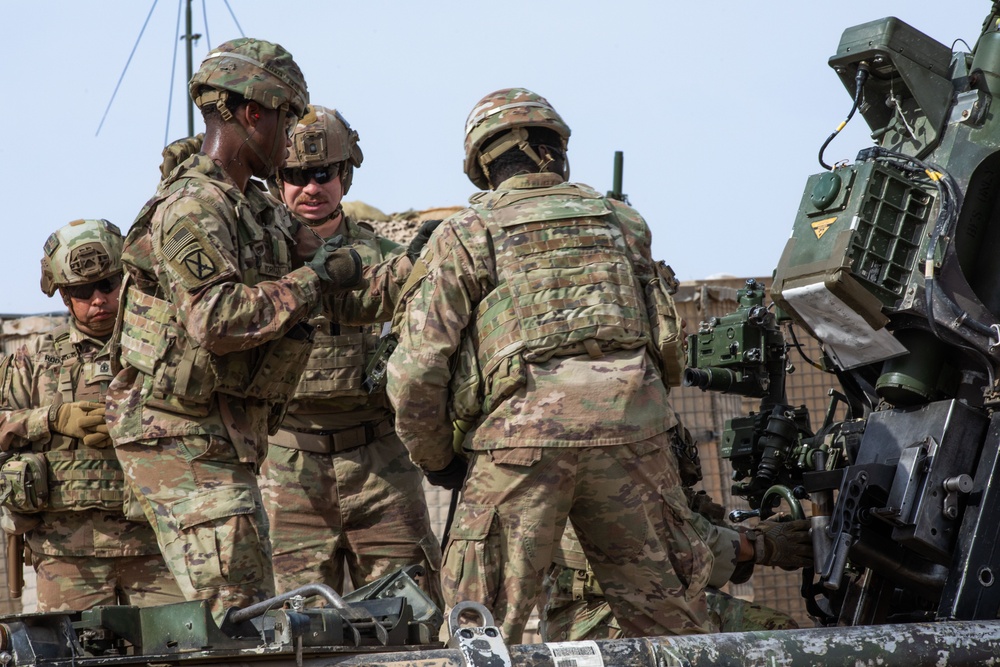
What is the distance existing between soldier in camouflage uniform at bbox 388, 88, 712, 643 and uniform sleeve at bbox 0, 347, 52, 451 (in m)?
2.21

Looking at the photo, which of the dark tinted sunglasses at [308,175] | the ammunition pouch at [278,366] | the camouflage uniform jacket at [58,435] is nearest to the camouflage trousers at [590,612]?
the ammunition pouch at [278,366]

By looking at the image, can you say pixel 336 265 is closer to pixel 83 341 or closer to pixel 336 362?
pixel 336 362

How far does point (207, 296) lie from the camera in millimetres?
4895

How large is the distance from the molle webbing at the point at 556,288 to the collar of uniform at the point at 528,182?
4.1 inches

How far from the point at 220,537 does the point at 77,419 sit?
6.31 ft

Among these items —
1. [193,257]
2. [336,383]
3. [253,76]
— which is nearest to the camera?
[193,257]

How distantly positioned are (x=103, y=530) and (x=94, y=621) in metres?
3.11

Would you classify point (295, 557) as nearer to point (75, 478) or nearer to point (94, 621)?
point (75, 478)

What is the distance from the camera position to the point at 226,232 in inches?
199

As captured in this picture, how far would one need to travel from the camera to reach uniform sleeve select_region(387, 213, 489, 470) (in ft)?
16.2

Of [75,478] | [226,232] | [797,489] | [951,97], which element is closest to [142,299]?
[226,232]

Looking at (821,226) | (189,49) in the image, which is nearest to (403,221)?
(189,49)

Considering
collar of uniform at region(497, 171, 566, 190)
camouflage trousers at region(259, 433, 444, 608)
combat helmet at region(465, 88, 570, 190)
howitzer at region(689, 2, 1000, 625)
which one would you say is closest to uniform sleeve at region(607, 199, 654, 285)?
collar of uniform at region(497, 171, 566, 190)

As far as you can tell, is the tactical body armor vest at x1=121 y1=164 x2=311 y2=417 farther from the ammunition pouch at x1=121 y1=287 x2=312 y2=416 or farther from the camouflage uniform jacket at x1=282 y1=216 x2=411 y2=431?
the camouflage uniform jacket at x1=282 y1=216 x2=411 y2=431
